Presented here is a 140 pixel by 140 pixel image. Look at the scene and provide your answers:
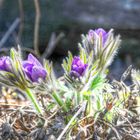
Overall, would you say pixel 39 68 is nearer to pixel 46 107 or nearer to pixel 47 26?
pixel 46 107

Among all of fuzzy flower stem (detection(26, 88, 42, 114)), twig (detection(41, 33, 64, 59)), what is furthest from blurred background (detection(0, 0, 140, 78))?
fuzzy flower stem (detection(26, 88, 42, 114))

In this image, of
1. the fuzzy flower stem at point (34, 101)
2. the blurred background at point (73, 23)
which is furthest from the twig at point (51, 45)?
the fuzzy flower stem at point (34, 101)

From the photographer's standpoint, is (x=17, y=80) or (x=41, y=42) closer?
(x=17, y=80)

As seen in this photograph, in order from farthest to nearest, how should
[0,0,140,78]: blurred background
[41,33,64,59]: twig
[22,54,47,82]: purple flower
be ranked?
[0,0,140,78]: blurred background → [41,33,64,59]: twig → [22,54,47,82]: purple flower

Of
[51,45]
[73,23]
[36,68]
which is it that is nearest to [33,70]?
[36,68]

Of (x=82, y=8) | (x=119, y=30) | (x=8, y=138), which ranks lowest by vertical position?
(x=8, y=138)

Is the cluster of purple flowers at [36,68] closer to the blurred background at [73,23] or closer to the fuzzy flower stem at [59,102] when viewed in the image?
the fuzzy flower stem at [59,102]

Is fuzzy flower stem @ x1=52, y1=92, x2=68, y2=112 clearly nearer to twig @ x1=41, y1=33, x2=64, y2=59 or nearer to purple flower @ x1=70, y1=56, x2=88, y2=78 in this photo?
purple flower @ x1=70, y1=56, x2=88, y2=78

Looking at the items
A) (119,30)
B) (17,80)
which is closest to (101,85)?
(17,80)
